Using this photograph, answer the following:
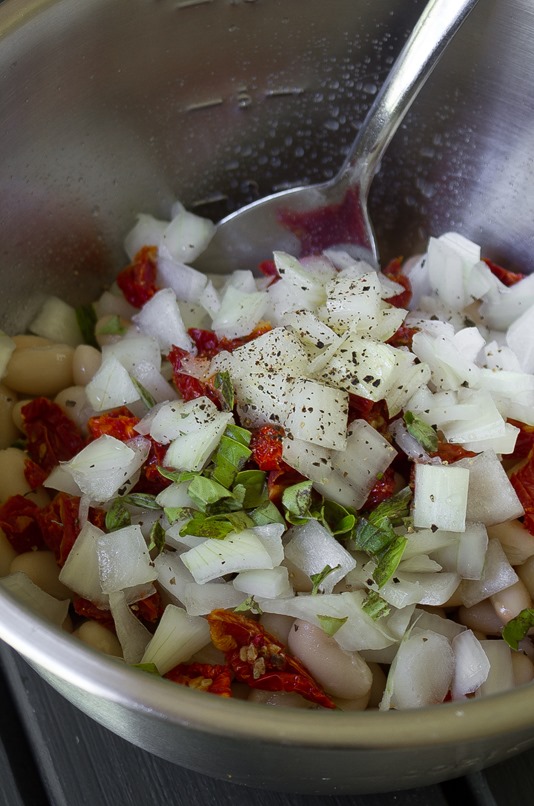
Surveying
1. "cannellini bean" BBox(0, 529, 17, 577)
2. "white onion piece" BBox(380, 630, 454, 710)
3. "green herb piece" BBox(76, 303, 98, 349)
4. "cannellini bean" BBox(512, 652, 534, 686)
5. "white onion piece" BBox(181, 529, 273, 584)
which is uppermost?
"green herb piece" BBox(76, 303, 98, 349)

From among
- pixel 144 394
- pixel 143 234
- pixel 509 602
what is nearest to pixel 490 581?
pixel 509 602

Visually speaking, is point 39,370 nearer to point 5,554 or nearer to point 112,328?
point 112,328

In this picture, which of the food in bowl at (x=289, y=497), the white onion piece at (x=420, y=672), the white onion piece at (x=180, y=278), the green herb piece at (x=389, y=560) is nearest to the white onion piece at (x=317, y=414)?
the food in bowl at (x=289, y=497)

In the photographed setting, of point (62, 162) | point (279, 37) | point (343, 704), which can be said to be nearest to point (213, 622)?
point (343, 704)

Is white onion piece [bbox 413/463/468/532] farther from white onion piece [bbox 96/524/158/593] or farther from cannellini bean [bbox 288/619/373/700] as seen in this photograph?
white onion piece [bbox 96/524/158/593]

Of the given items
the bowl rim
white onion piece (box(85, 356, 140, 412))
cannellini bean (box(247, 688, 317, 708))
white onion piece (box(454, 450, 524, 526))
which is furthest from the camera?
white onion piece (box(85, 356, 140, 412))

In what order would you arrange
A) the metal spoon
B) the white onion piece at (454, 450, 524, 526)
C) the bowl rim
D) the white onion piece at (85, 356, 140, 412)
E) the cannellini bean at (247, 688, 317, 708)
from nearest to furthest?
the bowl rim
the cannellini bean at (247, 688, 317, 708)
the white onion piece at (454, 450, 524, 526)
the white onion piece at (85, 356, 140, 412)
the metal spoon

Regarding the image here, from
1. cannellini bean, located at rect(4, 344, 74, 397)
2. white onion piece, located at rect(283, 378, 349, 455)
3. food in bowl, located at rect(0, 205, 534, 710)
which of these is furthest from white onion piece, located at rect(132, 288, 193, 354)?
white onion piece, located at rect(283, 378, 349, 455)
